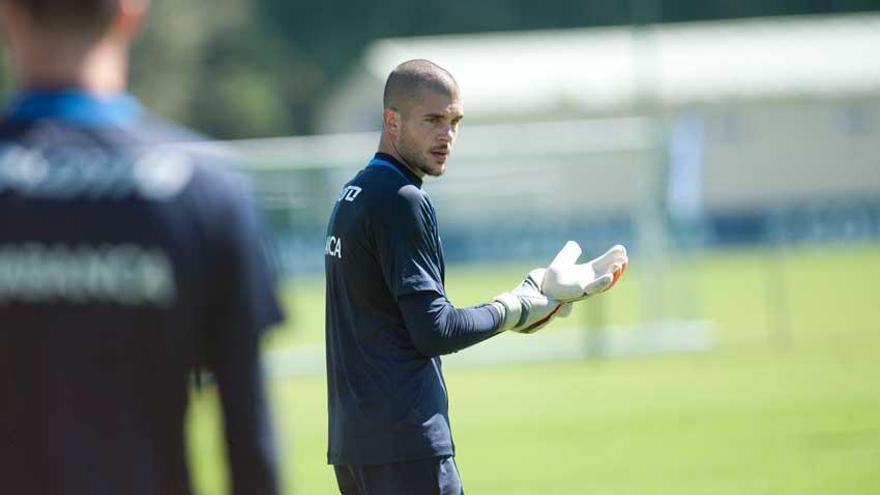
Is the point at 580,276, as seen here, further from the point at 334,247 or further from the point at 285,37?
the point at 285,37

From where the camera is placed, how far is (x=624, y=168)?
105ft

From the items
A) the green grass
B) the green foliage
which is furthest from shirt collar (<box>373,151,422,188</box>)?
the green foliage

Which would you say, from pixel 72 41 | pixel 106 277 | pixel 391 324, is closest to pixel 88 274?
pixel 106 277

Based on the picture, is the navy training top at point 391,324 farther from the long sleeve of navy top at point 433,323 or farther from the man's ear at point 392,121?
the man's ear at point 392,121

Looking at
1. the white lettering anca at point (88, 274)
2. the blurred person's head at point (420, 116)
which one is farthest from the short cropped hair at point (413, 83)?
the white lettering anca at point (88, 274)

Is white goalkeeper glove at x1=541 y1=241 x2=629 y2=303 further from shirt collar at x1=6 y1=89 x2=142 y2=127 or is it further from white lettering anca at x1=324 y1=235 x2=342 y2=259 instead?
shirt collar at x1=6 y1=89 x2=142 y2=127

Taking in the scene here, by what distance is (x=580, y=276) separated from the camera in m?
5.86

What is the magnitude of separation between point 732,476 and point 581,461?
175 cm

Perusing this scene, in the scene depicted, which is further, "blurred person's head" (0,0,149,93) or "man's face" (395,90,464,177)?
"man's face" (395,90,464,177)

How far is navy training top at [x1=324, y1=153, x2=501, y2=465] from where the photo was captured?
5215mm

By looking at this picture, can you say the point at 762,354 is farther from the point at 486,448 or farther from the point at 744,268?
the point at 744,268

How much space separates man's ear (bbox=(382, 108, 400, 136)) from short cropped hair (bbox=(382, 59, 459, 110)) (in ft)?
0.06

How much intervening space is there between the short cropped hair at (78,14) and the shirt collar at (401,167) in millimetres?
2428

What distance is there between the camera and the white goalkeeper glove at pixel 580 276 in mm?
5816
